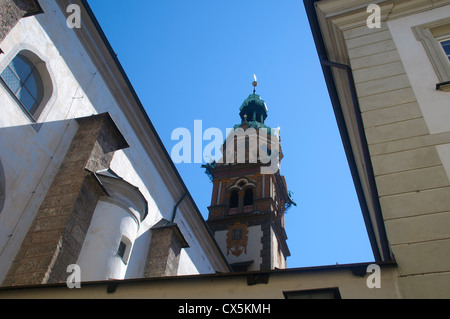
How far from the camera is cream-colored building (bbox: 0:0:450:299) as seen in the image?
4.13 meters

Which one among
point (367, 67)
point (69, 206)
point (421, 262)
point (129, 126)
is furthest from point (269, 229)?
point (421, 262)

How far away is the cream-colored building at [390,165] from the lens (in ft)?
13.5

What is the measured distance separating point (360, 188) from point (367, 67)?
4.62 metres

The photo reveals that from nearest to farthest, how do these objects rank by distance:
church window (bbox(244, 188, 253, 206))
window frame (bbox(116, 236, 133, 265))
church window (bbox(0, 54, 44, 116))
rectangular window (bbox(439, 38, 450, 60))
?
rectangular window (bbox(439, 38, 450, 60)) < church window (bbox(0, 54, 44, 116)) < window frame (bbox(116, 236, 133, 265)) < church window (bbox(244, 188, 253, 206))

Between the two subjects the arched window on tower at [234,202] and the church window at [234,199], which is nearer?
the arched window on tower at [234,202]

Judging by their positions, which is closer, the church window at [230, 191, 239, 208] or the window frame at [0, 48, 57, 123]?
the window frame at [0, 48, 57, 123]

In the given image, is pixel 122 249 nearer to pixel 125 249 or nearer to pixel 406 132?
pixel 125 249

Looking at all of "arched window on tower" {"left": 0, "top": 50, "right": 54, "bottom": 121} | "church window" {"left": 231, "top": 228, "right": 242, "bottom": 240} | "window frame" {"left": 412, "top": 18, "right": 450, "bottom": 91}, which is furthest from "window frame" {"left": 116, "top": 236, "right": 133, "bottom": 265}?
"church window" {"left": 231, "top": 228, "right": 242, "bottom": 240}

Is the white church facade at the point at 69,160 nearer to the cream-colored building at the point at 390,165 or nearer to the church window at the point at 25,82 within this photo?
the church window at the point at 25,82

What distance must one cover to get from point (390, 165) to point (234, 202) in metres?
22.0

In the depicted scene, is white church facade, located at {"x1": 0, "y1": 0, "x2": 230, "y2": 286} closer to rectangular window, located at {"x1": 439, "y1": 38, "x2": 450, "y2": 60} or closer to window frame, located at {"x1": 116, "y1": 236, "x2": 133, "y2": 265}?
window frame, located at {"x1": 116, "y1": 236, "x2": 133, "y2": 265}

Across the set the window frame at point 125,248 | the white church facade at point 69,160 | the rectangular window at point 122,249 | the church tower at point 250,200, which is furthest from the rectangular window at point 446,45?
the church tower at point 250,200
